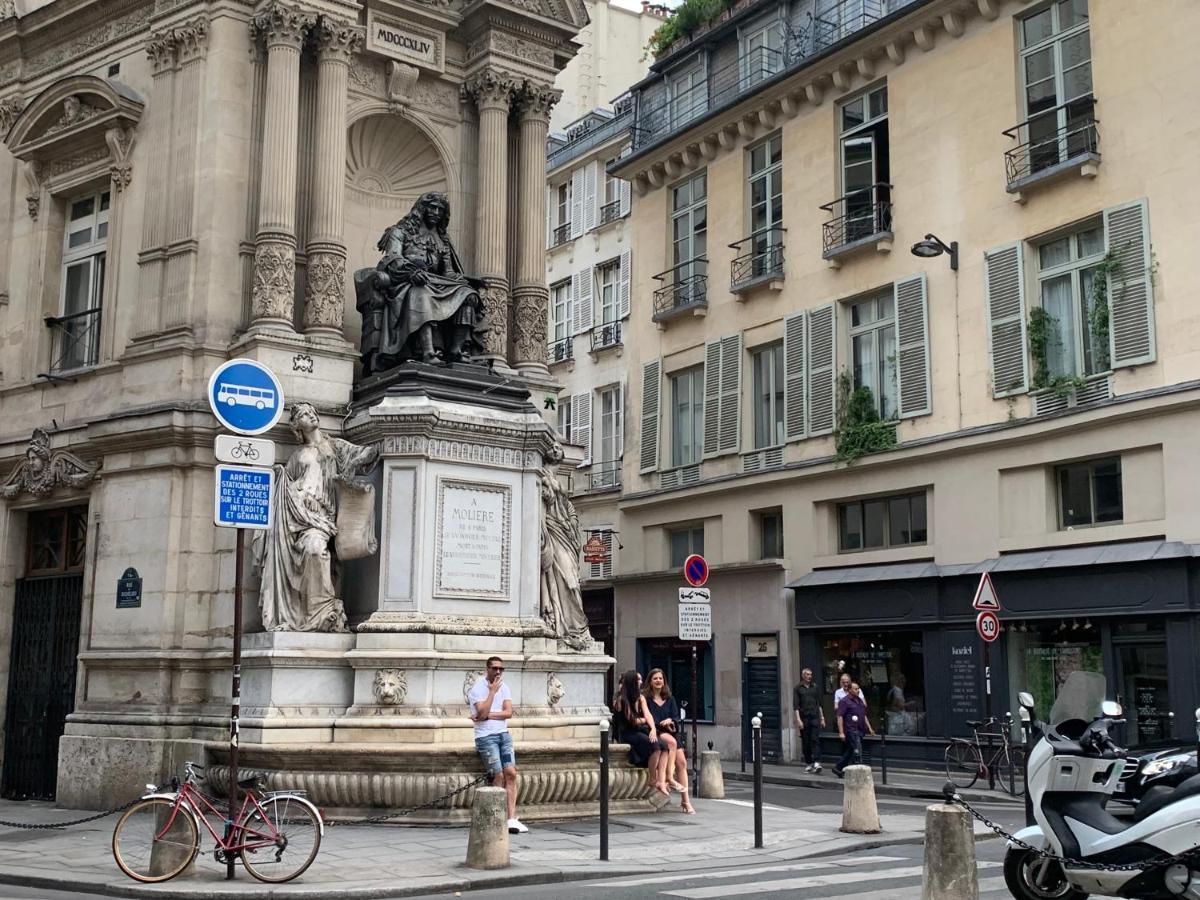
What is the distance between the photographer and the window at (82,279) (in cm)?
2030

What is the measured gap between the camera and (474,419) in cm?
1678

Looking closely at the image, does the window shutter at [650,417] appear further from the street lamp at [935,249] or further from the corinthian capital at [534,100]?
the corinthian capital at [534,100]

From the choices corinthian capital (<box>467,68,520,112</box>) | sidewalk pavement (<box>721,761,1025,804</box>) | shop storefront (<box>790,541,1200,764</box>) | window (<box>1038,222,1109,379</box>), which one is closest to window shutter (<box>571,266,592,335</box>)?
shop storefront (<box>790,541,1200,764</box>)

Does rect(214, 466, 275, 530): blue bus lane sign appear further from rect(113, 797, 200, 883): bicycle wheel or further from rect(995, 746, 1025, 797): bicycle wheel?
rect(995, 746, 1025, 797): bicycle wheel

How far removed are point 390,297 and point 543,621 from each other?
447 centimetres

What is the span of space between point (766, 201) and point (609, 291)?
7.62 meters

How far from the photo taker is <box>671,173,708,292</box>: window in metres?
34.5

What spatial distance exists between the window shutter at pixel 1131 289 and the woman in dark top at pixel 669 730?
10704 mm

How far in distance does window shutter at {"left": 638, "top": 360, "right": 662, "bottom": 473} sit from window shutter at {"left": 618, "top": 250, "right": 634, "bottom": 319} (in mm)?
2258

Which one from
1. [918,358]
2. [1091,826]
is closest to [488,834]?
[1091,826]

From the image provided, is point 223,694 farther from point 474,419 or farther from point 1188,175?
point 1188,175

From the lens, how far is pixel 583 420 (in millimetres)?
39031

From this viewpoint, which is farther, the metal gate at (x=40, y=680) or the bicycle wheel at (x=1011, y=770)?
the bicycle wheel at (x=1011, y=770)

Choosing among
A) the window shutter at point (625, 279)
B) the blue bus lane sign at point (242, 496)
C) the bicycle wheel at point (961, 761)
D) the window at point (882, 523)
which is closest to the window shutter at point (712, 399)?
the window at point (882, 523)
